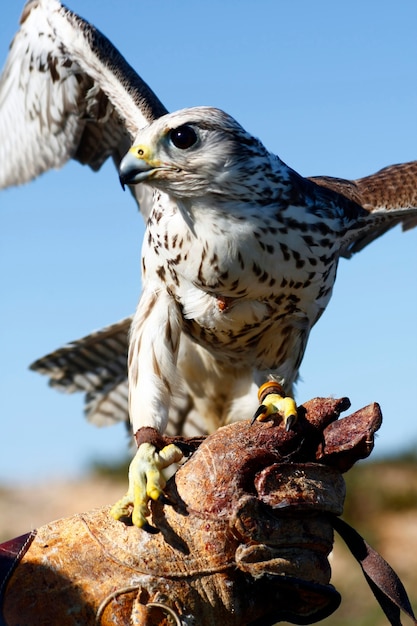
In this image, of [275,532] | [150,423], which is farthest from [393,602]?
[150,423]

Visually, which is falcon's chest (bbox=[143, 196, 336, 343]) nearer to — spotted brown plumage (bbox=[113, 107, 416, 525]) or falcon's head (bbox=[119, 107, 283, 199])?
spotted brown plumage (bbox=[113, 107, 416, 525])

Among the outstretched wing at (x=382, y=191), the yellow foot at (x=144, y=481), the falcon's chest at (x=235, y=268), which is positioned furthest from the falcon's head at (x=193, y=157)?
the yellow foot at (x=144, y=481)

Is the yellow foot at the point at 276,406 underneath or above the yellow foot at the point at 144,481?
above

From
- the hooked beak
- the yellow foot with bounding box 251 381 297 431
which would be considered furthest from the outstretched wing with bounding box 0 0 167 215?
the yellow foot with bounding box 251 381 297 431

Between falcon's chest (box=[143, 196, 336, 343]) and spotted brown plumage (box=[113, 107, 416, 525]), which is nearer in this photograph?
spotted brown plumage (box=[113, 107, 416, 525])

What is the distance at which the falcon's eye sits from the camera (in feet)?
12.5

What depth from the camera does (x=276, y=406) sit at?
321 centimetres

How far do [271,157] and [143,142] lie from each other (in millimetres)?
623

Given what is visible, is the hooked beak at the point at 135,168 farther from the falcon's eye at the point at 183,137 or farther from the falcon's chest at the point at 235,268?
the falcon's chest at the point at 235,268

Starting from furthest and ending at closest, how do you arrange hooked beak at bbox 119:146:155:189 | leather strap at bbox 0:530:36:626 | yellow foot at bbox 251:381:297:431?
hooked beak at bbox 119:146:155:189 → yellow foot at bbox 251:381:297:431 → leather strap at bbox 0:530:36:626

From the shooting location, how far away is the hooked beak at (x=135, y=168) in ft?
12.4

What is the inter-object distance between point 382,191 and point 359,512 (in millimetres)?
4740

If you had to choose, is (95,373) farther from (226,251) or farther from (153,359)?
(226,251)

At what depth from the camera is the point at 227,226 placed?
13.0 ft
